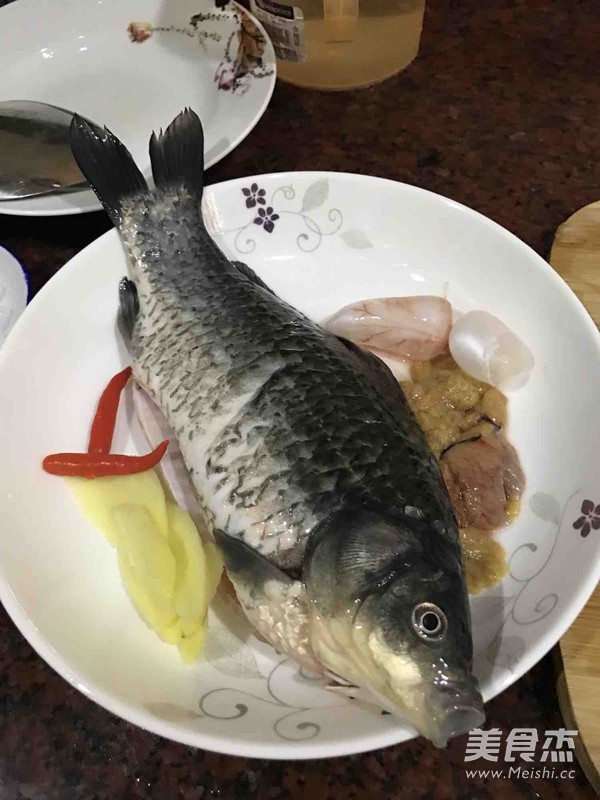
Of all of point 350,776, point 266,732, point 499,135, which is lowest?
point 350,776

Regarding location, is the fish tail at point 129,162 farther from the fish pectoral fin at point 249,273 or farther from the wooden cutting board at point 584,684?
the wooden cutting board at point 584,684

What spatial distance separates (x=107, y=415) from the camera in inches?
42.9

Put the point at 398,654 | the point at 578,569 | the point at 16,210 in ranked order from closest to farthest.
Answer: the point at 398,654 → the point at 578,569 → the point at 16,210

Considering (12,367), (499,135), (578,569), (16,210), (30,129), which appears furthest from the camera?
(499,135)

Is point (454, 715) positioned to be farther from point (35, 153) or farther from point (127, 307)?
point (35, 153)

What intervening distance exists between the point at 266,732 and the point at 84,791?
29cm

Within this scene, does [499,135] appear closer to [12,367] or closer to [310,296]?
[310,296]

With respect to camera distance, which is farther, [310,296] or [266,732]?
[310,296]

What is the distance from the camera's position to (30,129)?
54.5 inches

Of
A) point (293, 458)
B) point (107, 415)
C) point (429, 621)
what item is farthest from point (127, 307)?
point (429, 621)

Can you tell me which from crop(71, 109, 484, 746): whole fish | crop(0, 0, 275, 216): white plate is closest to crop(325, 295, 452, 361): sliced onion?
crop(71, 109, 484, 746): whole fish

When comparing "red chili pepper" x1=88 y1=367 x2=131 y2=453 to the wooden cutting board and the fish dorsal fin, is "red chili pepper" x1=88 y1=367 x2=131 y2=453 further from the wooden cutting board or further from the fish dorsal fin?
the wooden cutting board

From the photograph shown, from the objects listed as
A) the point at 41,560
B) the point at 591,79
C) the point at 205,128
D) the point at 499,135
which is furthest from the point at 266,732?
the point at 591,79

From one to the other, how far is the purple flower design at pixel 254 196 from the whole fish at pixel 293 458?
0.39 ft
